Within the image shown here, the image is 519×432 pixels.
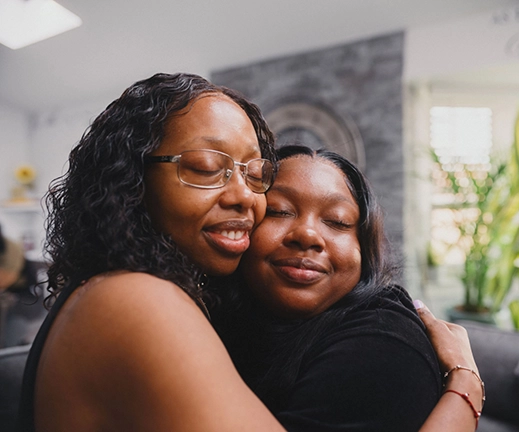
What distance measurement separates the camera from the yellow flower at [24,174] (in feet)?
22.4

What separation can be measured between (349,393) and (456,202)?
3.06 m

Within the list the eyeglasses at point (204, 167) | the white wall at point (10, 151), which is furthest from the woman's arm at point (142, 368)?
the white wall at point (10, 151)

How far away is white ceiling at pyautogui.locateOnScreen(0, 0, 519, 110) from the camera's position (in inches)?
132

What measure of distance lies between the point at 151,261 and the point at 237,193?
237mm

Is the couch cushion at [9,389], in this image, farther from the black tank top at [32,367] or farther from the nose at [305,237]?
the nose at [305,237]

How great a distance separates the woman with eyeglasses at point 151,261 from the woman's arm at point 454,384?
0.01 metres

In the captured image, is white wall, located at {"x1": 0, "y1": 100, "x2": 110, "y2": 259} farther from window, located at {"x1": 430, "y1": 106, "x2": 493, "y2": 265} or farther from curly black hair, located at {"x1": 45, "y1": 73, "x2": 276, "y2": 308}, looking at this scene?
curly black hair, located at {"x1": 45, "y1": 73, "x2": 276, "y2": 308}

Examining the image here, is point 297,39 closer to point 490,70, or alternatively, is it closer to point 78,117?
point 490,70

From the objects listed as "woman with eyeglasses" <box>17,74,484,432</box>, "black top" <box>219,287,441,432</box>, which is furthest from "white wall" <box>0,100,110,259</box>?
"black top" <box>219,287,441,432</box>

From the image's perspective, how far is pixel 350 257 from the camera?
1042mm

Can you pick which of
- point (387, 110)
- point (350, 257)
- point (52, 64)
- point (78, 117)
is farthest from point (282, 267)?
point (78, 117)

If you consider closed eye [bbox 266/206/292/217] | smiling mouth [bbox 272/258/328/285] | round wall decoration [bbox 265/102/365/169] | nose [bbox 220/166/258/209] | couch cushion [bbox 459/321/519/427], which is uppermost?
round wall decoration [bbox 265/102/365/169]

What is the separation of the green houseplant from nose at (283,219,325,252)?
8.64 feet

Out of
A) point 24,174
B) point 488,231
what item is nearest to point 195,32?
point 488,231
